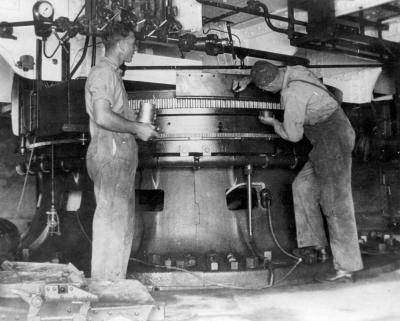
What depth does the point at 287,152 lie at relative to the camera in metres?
3.73

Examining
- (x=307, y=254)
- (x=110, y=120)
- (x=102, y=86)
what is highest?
(x=102, y=86)

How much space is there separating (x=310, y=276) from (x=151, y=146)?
1.32 metres

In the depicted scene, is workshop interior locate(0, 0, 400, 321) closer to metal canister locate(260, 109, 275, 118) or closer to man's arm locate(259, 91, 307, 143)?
metal canister locate(260, 109, 275, 118)

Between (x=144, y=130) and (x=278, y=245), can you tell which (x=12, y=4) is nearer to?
(x=144, y=130)

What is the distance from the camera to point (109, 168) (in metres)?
2.80

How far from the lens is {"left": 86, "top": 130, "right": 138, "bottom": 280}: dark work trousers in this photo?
2.79 m

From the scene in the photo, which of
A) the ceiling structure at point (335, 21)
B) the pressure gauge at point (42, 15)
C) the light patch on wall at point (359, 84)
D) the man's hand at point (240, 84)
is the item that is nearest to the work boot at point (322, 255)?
the man's hand at point (240, 84)

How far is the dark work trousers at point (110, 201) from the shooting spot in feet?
9.16

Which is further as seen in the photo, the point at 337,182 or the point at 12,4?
the point at 12,4

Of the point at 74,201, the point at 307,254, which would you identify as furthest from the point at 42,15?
the point at 307,254

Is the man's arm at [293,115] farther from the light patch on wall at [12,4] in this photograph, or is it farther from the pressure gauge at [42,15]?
the light patch on wall at [12,4]

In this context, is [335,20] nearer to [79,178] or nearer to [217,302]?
[79,178]

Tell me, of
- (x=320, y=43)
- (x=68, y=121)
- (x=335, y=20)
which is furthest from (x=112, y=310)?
(x=320, y=43)

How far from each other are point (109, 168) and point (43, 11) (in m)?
1.78
